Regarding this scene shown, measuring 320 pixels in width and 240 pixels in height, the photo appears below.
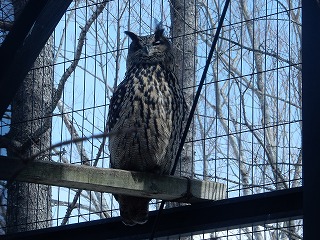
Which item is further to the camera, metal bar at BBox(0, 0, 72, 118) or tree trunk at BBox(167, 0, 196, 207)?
tree trunk at BBox(167, 0, 196, 207)

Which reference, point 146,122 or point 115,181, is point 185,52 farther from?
point 115,181

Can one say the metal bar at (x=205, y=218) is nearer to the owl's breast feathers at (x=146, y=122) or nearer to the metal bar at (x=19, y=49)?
the owl's breast feathers at (x=146, y=122)

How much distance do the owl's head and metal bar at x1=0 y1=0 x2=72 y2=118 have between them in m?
1.63

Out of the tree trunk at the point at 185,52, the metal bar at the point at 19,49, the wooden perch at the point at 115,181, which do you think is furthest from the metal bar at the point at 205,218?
the tree trunk at the point at 185,52

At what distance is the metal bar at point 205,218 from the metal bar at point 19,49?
0.79m

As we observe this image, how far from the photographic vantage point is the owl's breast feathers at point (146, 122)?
481cm

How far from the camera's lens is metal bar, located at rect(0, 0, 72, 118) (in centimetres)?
328

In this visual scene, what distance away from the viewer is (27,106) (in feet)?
21.7

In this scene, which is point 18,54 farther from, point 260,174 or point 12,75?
point 260,174
